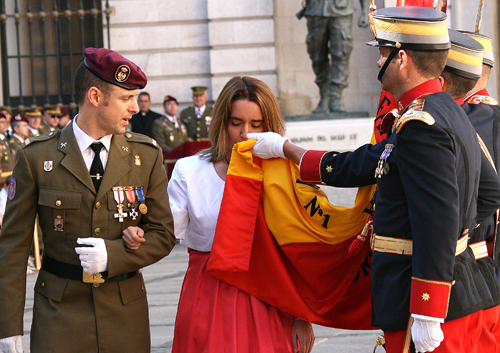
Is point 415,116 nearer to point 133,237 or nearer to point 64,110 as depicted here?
point 133,237

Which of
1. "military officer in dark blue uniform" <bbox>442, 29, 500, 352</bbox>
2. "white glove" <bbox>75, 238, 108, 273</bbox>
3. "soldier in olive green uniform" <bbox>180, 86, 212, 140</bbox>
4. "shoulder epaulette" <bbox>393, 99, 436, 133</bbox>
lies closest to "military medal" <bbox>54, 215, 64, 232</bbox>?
"white glove" <bbox>75, 238, 108, 273</bbox>

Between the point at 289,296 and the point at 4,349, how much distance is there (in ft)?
3.85

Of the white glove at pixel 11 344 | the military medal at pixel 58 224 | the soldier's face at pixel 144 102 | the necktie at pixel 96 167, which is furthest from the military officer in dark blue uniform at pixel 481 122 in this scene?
the soldier's face at pixel 144 102

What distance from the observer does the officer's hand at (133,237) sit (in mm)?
2670

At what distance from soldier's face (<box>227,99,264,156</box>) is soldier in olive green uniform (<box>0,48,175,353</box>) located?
0.49 m

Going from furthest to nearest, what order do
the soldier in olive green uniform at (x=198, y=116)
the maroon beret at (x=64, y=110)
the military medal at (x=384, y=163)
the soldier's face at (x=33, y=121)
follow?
the maroon beret at (x=64, y=110) < the soldier in olive green uniform at (x=198, y=116) < the soldier's face at (x=33, y=121) < the military medal at (x=384, y=163)

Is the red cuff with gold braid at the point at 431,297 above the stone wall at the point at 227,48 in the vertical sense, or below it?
below

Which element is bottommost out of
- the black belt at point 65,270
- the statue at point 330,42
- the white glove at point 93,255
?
the black belt at point 65,270

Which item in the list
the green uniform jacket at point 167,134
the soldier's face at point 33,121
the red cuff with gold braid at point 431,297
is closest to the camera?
the red cuff with gold braid at point 431,297

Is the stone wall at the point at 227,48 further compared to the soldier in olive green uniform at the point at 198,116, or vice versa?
the stone wall at the point at 227,48

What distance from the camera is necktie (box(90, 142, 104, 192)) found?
277cm

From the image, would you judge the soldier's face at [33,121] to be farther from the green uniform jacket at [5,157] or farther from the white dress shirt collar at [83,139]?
the white dress shirt collar at [83,139]

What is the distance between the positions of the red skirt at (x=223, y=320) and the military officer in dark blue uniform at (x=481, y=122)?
831mm

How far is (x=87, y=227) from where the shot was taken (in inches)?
107
